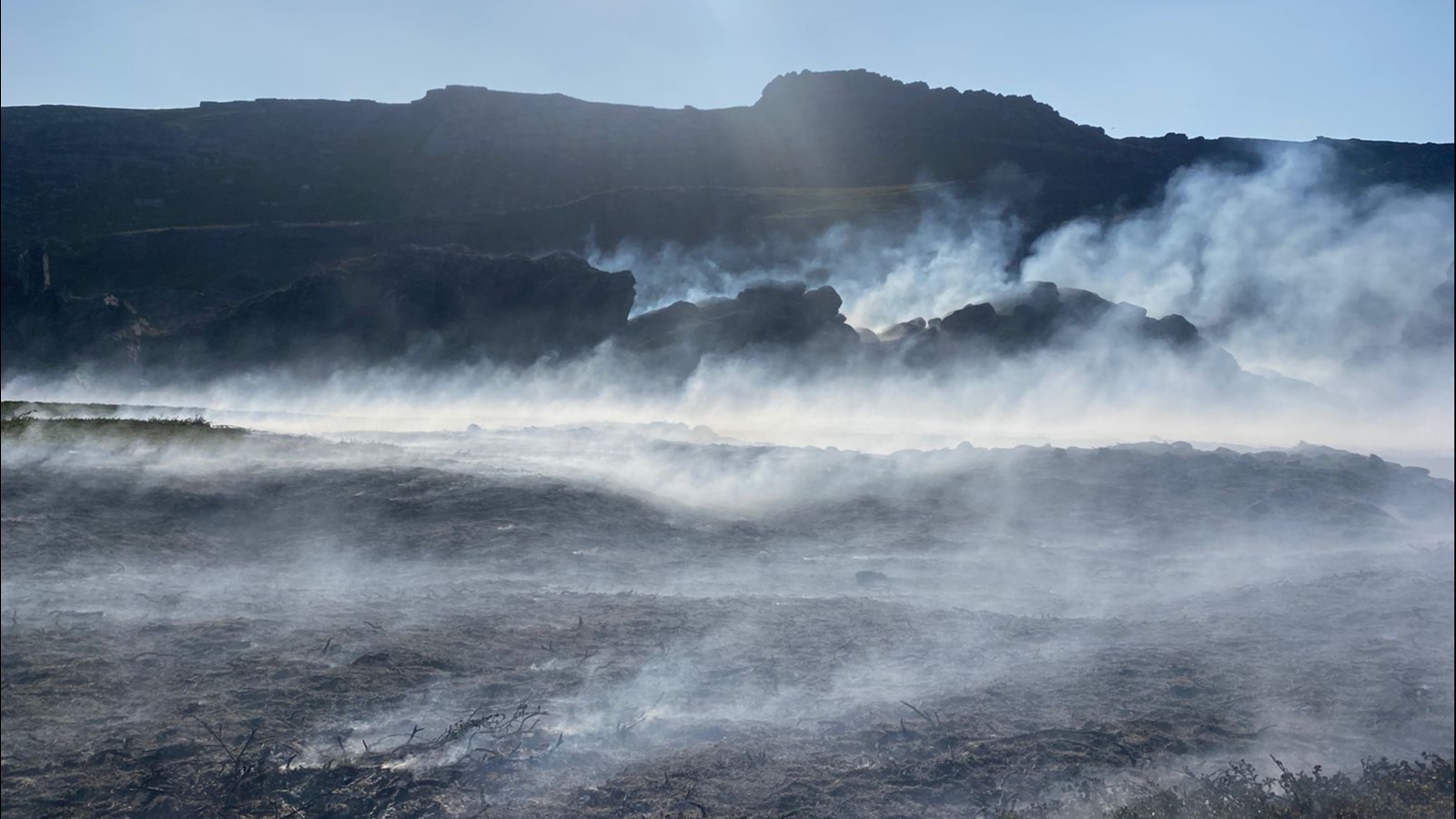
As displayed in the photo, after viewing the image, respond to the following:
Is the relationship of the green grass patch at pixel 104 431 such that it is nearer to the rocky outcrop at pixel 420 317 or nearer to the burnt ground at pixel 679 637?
the burnt ground at pixel 679 637

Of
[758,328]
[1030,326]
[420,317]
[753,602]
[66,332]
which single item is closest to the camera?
[753,602]

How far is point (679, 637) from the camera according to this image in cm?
1088

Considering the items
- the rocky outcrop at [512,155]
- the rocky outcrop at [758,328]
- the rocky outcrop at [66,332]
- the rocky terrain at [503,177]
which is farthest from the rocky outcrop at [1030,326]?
the rocky outcrop at [66,332]

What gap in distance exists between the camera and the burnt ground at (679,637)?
804 centimetres

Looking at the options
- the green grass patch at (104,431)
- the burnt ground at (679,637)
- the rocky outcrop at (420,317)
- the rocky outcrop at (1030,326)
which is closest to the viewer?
the burnt ground at (679,637)

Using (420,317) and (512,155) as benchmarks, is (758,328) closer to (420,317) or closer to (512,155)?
(420,317)

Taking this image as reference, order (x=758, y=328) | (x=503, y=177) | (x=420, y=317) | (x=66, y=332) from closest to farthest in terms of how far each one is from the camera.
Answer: (x=758, y=328)
(x=66, y=332)
(x=420, y=317)
(x=503, y=177)

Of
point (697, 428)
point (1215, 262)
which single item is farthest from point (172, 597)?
point (1215, 262)

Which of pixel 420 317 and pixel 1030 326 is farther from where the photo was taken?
pixel 420 317

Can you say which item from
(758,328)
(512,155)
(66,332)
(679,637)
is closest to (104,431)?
(679,637)

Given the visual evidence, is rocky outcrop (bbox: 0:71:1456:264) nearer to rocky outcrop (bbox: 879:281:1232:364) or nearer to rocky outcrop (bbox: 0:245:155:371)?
rocky outcrop (bbox: 0:245:155:371)

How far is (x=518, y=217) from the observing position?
63344mm

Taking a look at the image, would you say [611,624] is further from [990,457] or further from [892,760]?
[990,457]

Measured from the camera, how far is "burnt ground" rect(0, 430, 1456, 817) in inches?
316
